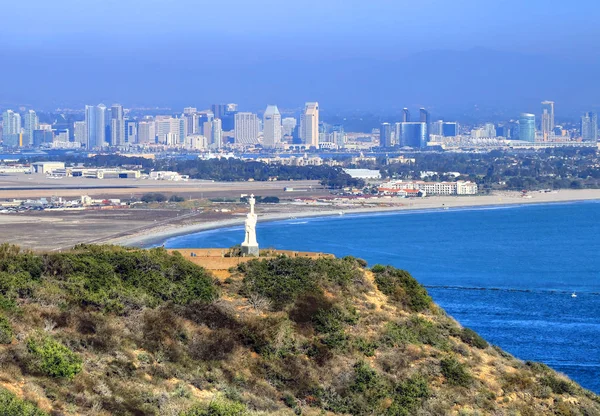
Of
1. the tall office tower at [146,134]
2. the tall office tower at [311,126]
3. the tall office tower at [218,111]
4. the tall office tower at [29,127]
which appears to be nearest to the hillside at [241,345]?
the tall office tower at [311,126]

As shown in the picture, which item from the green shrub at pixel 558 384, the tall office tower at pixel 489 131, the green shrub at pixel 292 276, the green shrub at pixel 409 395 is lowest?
the green shrub at pixel 558 384

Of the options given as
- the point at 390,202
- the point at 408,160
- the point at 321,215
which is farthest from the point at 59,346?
the point at 408,160

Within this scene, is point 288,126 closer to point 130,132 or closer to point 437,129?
point 437,129

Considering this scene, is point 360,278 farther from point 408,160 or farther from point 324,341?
point 408,160

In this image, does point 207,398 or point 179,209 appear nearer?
point 207,398

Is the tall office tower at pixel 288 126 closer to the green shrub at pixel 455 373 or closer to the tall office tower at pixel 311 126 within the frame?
the tall office tower at pixel 311 126
